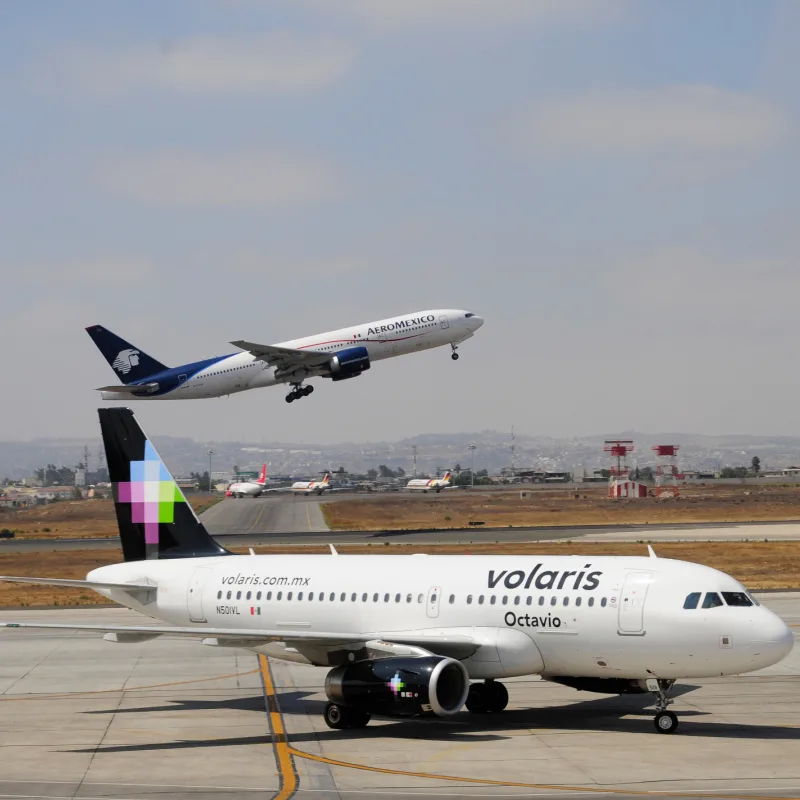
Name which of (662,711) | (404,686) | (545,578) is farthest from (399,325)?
(404,686)

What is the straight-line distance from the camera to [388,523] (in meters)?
130

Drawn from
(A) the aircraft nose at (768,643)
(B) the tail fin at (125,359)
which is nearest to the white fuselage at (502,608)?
(A) the aircraft nose at (768,643)

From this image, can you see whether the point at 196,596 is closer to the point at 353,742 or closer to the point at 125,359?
the point at 353,742

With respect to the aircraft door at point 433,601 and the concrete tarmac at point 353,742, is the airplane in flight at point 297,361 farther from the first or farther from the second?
the aircraft door at point 433,601

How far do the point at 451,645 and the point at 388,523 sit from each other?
334 feet

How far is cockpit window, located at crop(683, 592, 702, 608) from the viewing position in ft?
87.5

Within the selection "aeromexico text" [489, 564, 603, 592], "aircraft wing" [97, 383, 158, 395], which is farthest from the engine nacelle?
"aircraft wing" [97, 383, 158, 395]

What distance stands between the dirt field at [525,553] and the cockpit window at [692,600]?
34.6m

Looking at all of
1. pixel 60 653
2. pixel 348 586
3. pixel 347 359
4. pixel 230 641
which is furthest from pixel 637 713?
pixel 347 359

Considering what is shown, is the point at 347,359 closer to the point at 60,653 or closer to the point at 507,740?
the point at 60,653

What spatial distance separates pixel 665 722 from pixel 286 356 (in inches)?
2503

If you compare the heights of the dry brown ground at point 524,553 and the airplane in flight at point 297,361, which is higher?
the airplane in flight at point 297,361

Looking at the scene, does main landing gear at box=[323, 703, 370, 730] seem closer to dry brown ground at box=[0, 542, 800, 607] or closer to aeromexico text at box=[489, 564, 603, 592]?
aeromexico text at box=[489, 564, 603, 592]

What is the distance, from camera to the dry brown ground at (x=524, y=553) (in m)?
60.9
